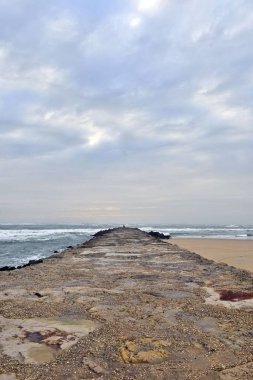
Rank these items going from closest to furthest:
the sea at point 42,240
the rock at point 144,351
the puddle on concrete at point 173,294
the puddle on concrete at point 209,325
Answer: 1. the rock at point 144,351
2. the puddle on concrete at point 209,325
3. the puddle on concrete at point 173,294
4. the sea at point 42,240

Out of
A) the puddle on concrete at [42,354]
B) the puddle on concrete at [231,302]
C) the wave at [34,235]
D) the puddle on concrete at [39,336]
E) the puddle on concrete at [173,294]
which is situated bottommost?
the puddle on concrete at [42,354]

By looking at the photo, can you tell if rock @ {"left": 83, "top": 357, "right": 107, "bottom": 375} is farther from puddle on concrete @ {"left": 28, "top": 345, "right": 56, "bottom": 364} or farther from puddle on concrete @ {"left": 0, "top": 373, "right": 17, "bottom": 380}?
puddle on concrete @ {"left": 0, "top": 373, "right": 17, "bottom": 380}

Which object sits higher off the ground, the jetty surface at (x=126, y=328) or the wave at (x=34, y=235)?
the wave at (x=34, y=235)

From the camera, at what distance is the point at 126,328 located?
13.7ft

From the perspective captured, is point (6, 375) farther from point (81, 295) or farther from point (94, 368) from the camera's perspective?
point (81, 295)

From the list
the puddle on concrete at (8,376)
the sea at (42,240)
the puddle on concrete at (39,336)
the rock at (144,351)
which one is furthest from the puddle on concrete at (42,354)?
the sea at (42,240)

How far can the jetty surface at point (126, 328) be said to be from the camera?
3150mm

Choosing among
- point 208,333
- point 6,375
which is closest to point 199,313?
point 208,333

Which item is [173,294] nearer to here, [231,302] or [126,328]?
[231,302]

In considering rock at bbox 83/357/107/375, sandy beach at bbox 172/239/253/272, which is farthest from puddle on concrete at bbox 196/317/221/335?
sandy beach at bbox 172/239/253/272

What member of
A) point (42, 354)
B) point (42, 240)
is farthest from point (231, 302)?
point (42, 240)

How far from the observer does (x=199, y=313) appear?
481 cm

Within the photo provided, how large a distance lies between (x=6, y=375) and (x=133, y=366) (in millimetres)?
1011

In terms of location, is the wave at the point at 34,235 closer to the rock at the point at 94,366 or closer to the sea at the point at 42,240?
the sea at the point at 42,240
